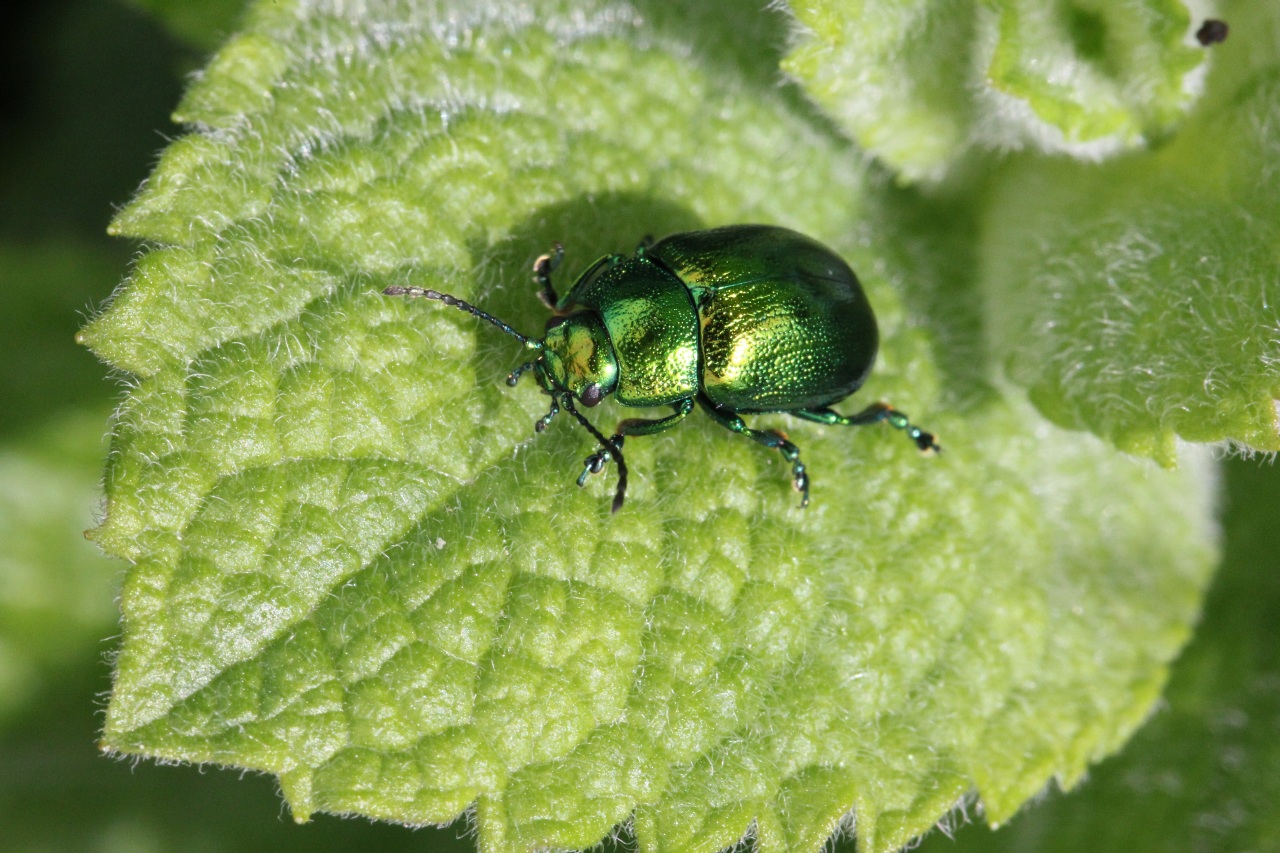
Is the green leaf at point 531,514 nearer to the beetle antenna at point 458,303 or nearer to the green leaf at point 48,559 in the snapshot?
the beetle antenna at point 458,303

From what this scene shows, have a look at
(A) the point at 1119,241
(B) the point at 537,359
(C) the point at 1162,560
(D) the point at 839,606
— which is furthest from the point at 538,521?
(C) the point at 1162,560

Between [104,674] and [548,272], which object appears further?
[104,674]

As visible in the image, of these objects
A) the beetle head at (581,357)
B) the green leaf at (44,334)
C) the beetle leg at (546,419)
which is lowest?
the green leaf at (44,334)

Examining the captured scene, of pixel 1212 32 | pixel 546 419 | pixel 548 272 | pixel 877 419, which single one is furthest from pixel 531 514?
pixel 1212 32

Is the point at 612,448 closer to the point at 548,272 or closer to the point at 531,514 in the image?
the point at 531,514

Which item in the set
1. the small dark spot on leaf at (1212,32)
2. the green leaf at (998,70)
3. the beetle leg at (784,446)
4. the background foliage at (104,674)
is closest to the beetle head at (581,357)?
the beetle leg at (784,446)

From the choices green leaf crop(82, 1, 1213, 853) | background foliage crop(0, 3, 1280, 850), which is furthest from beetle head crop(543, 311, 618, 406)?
background foliage crop(0, 3, 1280, 850)
